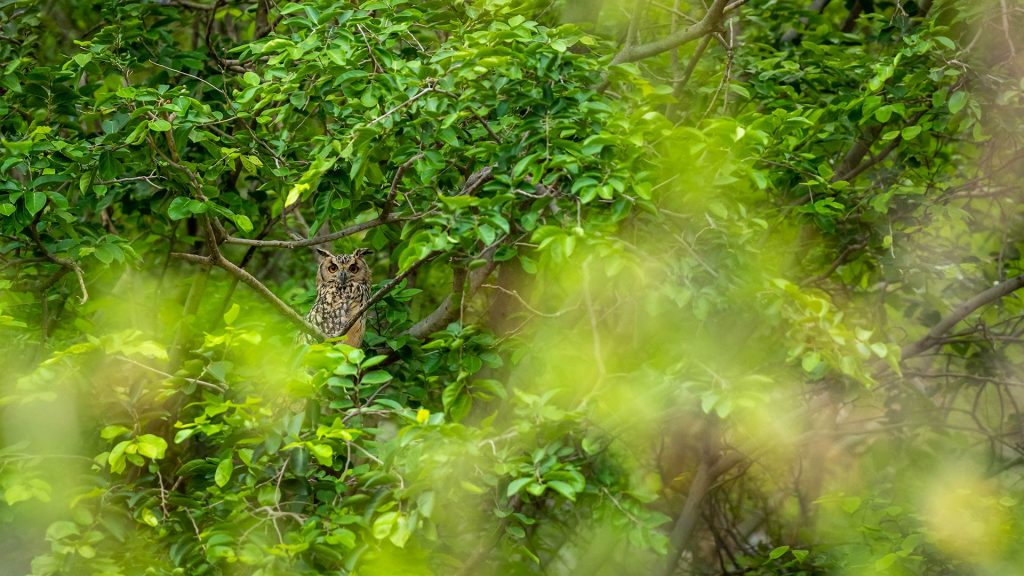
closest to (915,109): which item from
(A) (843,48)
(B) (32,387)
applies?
(A) (843,48)

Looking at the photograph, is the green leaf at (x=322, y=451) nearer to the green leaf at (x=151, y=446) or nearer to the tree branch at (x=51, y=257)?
the green leaf at (x=151, y=446)

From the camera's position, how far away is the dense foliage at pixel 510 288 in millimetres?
3223

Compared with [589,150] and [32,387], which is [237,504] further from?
[589,150]

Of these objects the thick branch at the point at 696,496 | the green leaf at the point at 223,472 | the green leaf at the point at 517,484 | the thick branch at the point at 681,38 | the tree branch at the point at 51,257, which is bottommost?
the thick branch at the point at 696,496

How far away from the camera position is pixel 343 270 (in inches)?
201

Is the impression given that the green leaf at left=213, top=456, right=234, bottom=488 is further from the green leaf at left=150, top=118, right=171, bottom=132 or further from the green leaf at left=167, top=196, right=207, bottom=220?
the green leaf at left=150, top=118, right=171, bottom=132

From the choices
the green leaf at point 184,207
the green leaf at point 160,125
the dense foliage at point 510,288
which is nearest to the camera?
the dense foliage at point 510,288

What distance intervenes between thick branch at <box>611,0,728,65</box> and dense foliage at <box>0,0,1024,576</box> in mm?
15

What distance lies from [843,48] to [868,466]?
193 cm

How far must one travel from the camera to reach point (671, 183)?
3.49m

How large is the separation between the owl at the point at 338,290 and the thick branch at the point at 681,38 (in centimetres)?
158

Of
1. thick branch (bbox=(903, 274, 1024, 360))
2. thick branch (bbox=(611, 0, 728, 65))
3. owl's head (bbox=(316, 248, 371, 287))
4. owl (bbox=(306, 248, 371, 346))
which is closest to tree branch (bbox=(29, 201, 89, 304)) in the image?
owl (bbox=(306, 248, 371, 346))

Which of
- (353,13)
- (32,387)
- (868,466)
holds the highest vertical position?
(353,13)

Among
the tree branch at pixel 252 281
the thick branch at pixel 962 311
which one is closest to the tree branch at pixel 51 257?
the tree branch at pixel 252 281
